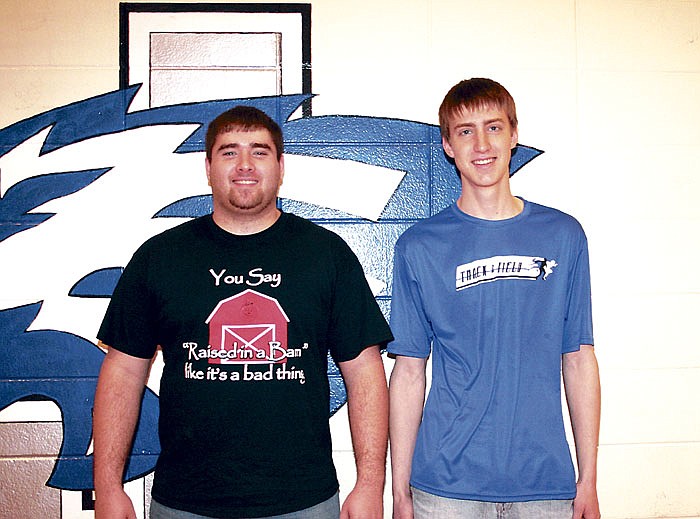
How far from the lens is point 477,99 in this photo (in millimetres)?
1998

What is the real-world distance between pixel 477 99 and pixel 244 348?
38.8 inches

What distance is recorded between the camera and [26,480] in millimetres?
2336

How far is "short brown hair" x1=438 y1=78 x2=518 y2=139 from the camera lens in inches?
78.5

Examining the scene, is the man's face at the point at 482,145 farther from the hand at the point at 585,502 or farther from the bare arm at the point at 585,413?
the hand at the point at 585,502

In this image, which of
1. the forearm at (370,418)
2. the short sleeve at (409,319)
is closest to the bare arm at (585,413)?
the short sleeve at (409,319)

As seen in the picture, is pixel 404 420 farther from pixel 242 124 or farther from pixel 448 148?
pixel 242 124

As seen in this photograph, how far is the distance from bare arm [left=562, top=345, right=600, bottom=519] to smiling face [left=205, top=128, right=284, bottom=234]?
987mm

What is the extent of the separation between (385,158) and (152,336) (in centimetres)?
102

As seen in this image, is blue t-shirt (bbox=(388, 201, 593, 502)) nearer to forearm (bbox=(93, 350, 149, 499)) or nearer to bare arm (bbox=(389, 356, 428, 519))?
bare arm (bbox=(389, 356, 428, 519))

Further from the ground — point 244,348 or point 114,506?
point 244,348

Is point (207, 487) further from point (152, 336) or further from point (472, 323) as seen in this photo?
point (472, 323)

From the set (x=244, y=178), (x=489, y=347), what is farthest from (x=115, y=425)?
(x=489, y=347)

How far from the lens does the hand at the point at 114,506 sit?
1859 millimetres

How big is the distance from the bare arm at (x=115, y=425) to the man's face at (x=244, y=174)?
521 mm
